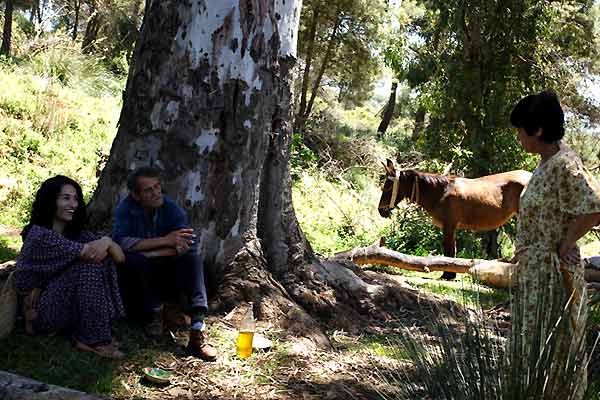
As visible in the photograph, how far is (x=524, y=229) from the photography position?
3.51 m

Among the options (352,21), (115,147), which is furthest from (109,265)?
(352,21)

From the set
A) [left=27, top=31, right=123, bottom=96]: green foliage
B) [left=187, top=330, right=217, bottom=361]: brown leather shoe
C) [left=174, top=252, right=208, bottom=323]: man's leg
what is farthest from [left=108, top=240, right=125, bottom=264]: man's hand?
[left=27, top=31, right=123, bottom=96]: green foliage

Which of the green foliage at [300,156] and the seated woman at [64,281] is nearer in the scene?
the seated woman at [64,281]

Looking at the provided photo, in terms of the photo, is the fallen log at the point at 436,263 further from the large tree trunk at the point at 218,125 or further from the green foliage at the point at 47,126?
the green foliage at the point at 47,126

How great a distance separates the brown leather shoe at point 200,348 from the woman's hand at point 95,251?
31.6 inches

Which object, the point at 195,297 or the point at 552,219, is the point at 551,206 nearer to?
the point at 552,219

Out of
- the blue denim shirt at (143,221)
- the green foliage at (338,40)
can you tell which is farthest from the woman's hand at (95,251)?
the green foliage at (338,40)

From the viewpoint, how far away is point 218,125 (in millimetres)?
5102

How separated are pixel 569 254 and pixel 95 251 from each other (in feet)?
9.25

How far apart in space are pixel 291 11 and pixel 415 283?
12.9ft

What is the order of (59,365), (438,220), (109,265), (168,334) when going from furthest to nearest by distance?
(438,220) < (168,334) < (109,265) < (59,365)

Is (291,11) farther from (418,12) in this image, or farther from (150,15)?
(418,12)

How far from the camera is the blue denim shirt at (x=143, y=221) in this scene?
15.5ft

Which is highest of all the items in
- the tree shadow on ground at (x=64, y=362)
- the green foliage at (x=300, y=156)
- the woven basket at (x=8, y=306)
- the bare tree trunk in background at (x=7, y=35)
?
the bare tree trunk in background at (x=7, y=35)
